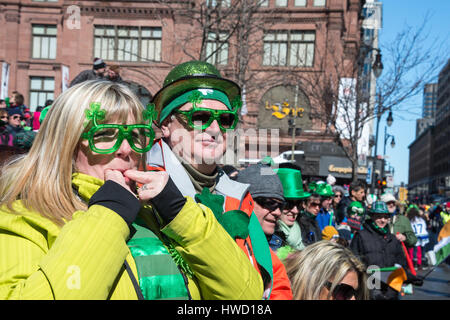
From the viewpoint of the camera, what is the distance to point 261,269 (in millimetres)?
2107

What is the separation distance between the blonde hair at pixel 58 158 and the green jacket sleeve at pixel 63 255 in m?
0.09

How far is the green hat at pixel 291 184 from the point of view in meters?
4.28

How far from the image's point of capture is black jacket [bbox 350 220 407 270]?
6.27 meters

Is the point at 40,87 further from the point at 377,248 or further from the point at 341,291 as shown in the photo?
the point at 341,291

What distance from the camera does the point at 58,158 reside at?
5.25 ft

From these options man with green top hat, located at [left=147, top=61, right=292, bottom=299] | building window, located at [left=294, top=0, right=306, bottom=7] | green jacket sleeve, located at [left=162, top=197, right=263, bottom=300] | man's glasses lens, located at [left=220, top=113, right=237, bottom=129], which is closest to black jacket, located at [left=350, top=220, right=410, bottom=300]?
man with green top hat, located at [left=147, top=61, right=292, bottom=299]

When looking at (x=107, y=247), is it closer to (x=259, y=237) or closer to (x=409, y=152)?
(x=259, y=237)

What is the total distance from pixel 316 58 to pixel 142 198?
28.5m

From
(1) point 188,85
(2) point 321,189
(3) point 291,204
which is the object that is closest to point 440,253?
(3) point 291,204

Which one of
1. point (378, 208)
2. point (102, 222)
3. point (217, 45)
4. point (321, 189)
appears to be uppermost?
point (217, 45)

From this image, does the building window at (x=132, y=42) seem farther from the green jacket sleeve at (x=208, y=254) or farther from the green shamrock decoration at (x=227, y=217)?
the green jacket sleeve at (x=208, y=254)

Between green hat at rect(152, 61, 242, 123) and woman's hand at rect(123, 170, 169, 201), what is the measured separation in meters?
0.74

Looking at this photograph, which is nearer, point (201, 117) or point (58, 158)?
point (58, 158)

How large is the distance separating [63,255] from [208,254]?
0.45 m
